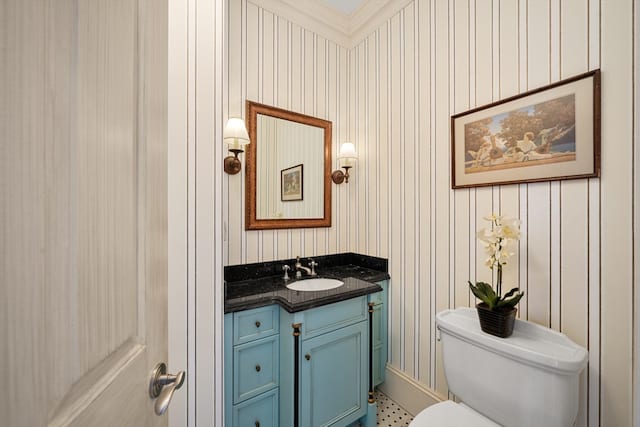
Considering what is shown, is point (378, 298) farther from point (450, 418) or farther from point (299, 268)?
point (450, 418)

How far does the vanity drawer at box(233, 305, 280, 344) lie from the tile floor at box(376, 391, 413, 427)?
0.99m

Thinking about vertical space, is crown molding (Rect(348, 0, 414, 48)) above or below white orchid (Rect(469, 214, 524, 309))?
above

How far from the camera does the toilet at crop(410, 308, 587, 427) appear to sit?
866mm

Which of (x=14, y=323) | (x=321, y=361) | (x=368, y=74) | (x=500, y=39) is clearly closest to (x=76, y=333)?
(x=14, y=323)

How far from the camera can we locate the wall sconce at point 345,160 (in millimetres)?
2006

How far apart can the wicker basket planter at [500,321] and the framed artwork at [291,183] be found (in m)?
1.36

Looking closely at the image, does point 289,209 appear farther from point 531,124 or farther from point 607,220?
point 607,220

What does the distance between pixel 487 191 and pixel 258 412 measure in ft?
5.45

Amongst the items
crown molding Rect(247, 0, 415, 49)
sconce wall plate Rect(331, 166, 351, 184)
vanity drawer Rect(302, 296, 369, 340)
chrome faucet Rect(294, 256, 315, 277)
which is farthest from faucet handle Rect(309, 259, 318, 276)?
crown molding Rect(247, 0, 415, 49)

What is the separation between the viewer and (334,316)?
1.38 metres

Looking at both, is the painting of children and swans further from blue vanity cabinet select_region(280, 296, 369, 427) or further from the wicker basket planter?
blue vanity cabinet select_region(280, 296, 369, 427)

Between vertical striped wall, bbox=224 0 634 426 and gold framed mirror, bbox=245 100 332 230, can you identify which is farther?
gold framed mirror, bbox=245 100 332 230

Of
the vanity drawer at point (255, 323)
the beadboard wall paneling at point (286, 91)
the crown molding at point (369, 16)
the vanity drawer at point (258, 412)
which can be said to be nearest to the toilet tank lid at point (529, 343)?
the vanity drawer at point (255, 323)

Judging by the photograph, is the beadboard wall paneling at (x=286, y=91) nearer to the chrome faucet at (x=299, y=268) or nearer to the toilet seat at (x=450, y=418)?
the chrome faucet at (x=299, y=268)
